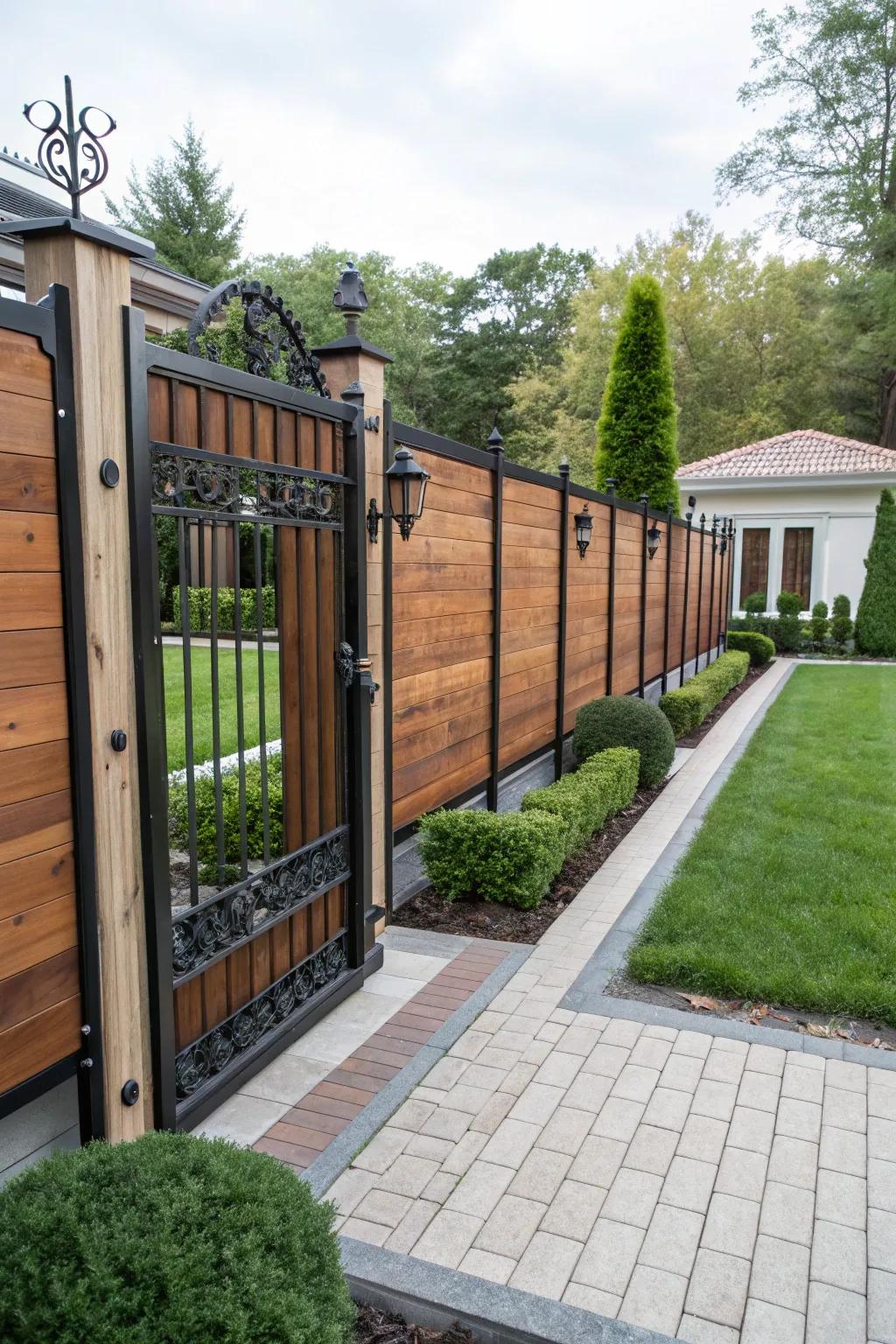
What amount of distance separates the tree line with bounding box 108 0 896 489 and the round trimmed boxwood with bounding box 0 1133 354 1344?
15904 millimetres

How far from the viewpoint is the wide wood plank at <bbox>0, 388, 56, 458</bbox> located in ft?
7.47

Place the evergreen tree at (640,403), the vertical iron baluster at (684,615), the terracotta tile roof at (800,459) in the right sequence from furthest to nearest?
the terracotta tile roof at (800,459), the evergreen tree at (640,403), the vertical iron baluster at (684,615)

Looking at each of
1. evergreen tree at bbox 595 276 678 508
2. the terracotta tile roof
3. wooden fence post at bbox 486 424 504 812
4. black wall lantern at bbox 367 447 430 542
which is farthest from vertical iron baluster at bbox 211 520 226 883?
the terracotta tile roof

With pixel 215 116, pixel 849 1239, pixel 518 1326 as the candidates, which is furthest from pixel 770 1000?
pixel 215 116

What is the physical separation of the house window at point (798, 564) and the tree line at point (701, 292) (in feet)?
14.0

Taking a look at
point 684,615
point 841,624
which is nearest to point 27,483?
point 684,615

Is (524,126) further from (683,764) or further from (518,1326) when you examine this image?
(518,1326)

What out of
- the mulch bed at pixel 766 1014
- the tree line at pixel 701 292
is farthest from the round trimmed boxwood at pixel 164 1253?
the tree line at pixel 701 292

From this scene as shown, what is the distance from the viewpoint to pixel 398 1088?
3498 millimetres

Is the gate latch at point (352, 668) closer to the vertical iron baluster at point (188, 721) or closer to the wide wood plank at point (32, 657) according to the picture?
the vertical iron baluster at point (188, 721)

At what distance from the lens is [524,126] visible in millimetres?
23422

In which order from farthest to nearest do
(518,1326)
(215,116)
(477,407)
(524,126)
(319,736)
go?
(477,407)
(215,116)
(524,126)
(319,736)
(518,1326)

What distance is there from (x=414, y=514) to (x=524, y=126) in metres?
22.8

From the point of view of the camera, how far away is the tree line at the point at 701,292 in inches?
1046
